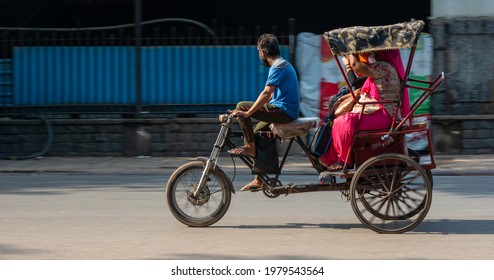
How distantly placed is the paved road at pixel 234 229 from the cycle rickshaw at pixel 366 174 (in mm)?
190

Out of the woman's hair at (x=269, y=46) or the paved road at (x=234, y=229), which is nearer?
the paved road at (x=234, y=229)

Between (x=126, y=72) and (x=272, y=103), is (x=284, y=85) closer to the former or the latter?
(x=272, y=103)

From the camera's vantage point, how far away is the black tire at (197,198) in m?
7.72

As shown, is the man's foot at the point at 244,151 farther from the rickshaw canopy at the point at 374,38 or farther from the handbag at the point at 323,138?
the rickshaw canopy at the point at 374,38

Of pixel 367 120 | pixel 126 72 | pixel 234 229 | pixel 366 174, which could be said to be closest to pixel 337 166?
pixel 366 174

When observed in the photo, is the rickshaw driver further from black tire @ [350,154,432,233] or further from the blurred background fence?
the blurred background fence

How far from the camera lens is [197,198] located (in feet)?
25.4

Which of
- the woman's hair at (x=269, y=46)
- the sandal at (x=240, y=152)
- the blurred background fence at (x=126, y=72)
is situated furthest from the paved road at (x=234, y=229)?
the blurred background fence at (x=126, y=72)

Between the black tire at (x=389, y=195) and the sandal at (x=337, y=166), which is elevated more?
the sandal at (x=337, y=166)

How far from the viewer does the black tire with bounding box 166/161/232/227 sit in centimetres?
772

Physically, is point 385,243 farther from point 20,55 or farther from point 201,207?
point 20,55

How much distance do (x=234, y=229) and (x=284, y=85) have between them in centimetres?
140

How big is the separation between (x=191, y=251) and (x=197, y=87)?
8.57m

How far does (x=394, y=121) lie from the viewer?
741 cm
